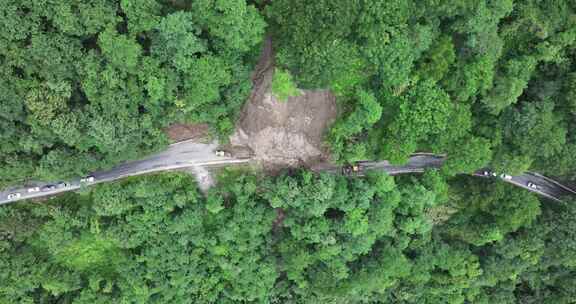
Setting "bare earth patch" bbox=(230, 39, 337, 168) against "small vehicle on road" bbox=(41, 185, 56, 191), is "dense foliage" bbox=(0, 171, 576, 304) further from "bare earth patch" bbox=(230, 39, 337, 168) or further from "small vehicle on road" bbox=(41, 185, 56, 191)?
"bare earth patch" bbox=(230, 39, 337, 168)

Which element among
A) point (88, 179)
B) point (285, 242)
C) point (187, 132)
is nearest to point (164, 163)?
point (187, 132)

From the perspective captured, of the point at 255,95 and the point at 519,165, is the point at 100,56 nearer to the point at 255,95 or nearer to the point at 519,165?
the point at 255,95

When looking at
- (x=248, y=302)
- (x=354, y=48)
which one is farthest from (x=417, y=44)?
(x=248, y=302)

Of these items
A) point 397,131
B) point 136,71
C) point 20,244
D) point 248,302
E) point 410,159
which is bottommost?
point 248,302

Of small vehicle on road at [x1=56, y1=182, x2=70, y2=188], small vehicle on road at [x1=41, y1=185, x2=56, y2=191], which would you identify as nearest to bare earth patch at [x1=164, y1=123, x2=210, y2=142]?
small vehicle on road at [x1=56, y1=182, x2=70, y2=188]

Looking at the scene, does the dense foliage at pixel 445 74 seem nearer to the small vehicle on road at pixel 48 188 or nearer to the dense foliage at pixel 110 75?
the dense foliage at pixel 110 75
